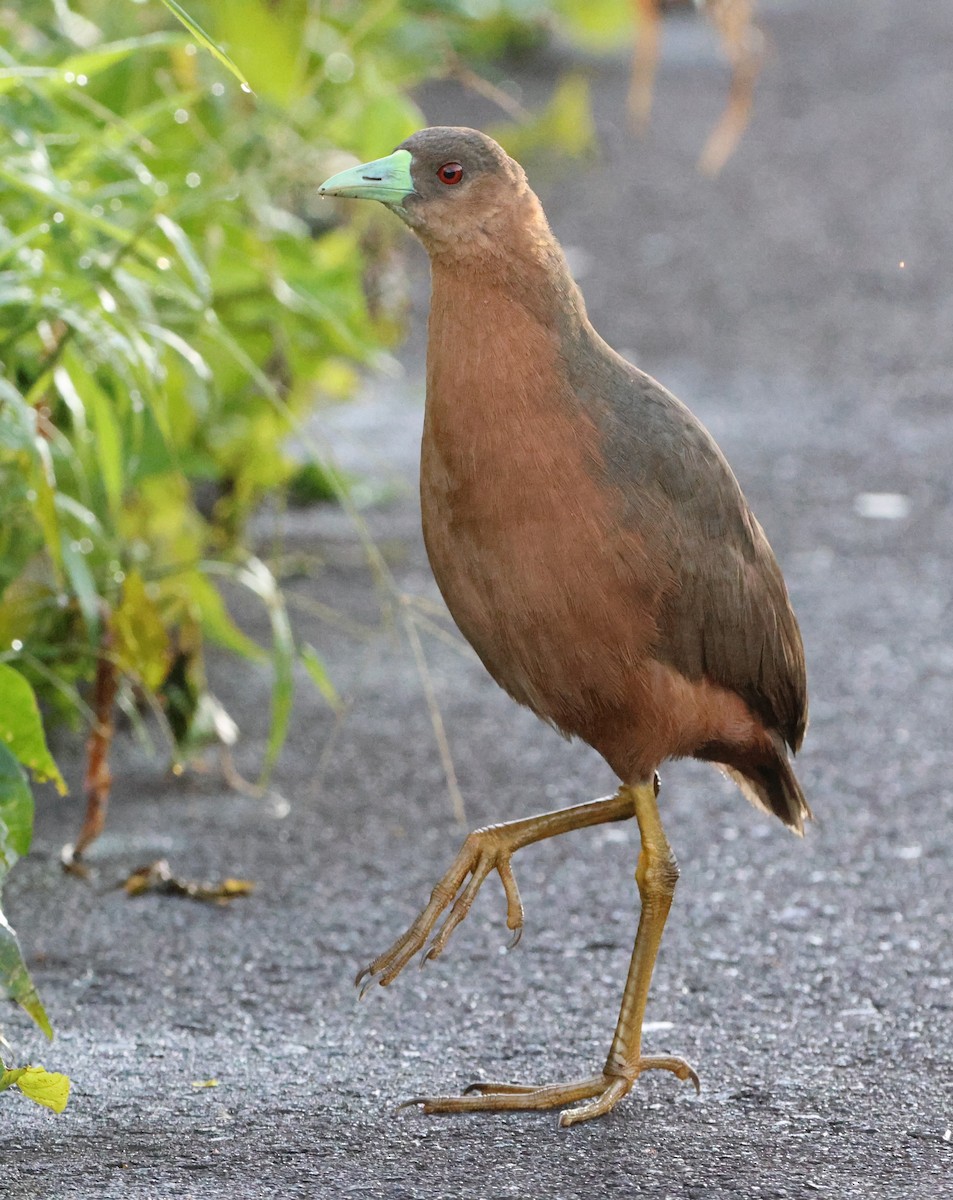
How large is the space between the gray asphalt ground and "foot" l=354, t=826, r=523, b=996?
250mm

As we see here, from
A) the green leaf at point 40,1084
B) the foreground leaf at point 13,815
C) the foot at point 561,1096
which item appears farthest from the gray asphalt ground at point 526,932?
the foreground leaf at point 13,815

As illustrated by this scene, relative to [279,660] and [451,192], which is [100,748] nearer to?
[279,660]

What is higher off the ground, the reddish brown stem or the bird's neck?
the bird's neck

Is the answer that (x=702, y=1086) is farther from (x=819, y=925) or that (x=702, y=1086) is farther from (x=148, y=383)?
(x=148, y=383)

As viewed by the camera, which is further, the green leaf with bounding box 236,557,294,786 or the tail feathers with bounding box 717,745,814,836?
the green leaf with bounding box 236,557,294,786

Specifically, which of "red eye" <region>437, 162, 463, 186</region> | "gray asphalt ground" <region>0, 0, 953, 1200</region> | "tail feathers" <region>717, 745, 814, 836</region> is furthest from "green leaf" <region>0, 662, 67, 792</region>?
"tail feathers" <region>717, 745, 814, 836</region>

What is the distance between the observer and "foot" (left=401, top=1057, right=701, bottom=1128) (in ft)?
9.73

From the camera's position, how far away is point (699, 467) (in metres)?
2.99

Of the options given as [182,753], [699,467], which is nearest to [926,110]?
[182,753]

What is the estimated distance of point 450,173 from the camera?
113 inches

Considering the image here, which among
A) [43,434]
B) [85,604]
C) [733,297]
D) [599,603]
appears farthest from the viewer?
[733,297]

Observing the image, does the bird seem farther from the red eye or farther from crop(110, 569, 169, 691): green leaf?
crop(110, 569, 169, 691): green leaf

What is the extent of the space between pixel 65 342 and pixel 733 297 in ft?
18.8

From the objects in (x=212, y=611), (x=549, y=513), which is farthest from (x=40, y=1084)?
(x=212, y=611)
